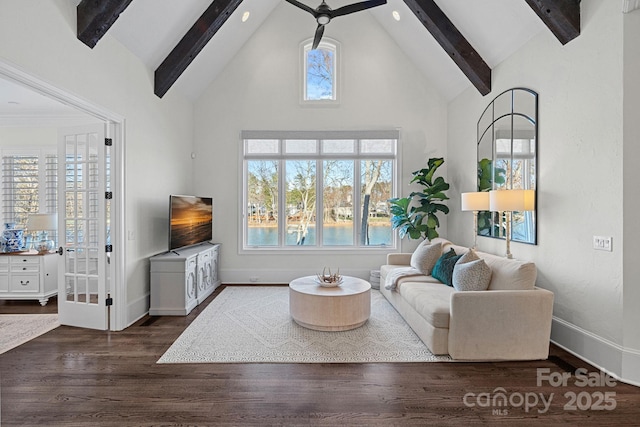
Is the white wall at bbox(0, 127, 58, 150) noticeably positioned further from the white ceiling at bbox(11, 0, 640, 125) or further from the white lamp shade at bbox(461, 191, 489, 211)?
the white lamp shade at bbox(461, 191, 489, 211)

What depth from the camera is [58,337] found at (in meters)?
3.51

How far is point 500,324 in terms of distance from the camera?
2936 mm

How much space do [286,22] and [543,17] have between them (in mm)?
4006

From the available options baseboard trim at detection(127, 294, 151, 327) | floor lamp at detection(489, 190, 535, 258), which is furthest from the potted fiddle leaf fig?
baseboard trim at detection(127, 294, 151, 327)

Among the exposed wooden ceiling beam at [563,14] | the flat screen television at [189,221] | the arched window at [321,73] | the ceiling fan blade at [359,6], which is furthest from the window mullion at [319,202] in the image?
the exposed wooden ceiling beam at [563,14]

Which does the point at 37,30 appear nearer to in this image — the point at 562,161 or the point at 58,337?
the point at 58,337

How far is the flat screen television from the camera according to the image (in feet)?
14.6

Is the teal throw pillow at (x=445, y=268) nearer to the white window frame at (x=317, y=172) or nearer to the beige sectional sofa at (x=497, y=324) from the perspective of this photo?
the beige sectional sofa at (x=497, y=324)

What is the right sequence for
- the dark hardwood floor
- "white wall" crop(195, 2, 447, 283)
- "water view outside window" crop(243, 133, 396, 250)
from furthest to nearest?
"water view outside window" crop(243, 133, 396, 250) < "white wall" crop(195, 2, 447, 283) < the dark hardwood floor

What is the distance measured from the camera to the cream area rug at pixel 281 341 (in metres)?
3.04

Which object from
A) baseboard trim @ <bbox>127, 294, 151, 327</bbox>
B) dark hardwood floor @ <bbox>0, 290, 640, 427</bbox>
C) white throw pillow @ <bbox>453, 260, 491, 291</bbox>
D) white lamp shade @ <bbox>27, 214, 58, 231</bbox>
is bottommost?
dark hardwood floor @ <bbox>0, 290, 640, 427</bbox>

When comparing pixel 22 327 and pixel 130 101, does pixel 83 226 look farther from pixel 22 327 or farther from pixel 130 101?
pixel 130 101

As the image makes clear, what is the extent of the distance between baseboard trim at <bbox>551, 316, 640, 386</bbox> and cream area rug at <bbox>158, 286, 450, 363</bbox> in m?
1.20

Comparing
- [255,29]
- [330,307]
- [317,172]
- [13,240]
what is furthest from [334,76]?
[13,240]
